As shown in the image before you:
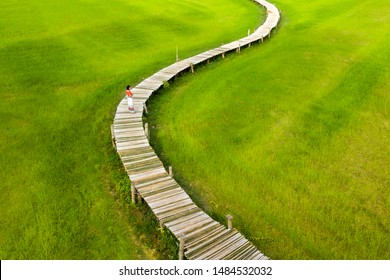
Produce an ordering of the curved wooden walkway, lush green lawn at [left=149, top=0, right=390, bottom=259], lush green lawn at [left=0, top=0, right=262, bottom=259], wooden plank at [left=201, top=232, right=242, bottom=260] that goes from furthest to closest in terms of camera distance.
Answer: lush green lawn at [left=149, top=0, right=390, bottom=259], lush green lawn at [left=0, top=0, right=262, bottom=259], the curved wooden walkway, wooden plank at [left=201, top=232, right=242, bottom=260]

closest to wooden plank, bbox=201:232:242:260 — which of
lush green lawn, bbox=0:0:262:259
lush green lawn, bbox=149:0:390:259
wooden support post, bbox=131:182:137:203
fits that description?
lush green lawn, bbox=149:0:390:259

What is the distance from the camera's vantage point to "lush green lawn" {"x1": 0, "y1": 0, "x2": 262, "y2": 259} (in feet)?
47.0

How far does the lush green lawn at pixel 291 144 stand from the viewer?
14.8m

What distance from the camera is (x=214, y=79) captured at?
28.2 metres

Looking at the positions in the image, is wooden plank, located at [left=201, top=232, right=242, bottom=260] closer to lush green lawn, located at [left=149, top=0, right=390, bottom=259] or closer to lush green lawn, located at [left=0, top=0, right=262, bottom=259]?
lush green lawn, located at [left=149, top=0, right=390, bottom=259]

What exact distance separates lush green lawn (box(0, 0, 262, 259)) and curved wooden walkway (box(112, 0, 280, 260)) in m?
0.83

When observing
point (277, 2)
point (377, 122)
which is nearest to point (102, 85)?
point (377, 122)

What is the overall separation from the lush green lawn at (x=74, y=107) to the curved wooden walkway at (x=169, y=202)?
2.73 feet

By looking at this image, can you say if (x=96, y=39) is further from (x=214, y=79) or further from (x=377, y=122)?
(x=377, y=122)

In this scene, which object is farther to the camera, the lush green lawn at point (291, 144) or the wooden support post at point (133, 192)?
the wooden support post at point (133, 192)

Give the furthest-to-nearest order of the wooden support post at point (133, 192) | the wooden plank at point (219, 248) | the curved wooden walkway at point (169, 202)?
the wooden support post at point (133, 192)
the curved wooden walkway at point (169, 202)
the wooden plank at point (219, 248)

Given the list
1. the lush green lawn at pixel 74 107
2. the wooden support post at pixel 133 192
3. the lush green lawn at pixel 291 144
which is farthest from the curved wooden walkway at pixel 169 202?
the lush green lawn at pixel 291 144

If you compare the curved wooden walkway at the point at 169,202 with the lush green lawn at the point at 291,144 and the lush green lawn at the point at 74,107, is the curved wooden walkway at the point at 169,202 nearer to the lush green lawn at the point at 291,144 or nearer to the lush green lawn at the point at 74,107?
the lush green lawn at the point at 74,107

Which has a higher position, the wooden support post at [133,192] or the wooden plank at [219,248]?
the wooden support post at [133,192]
